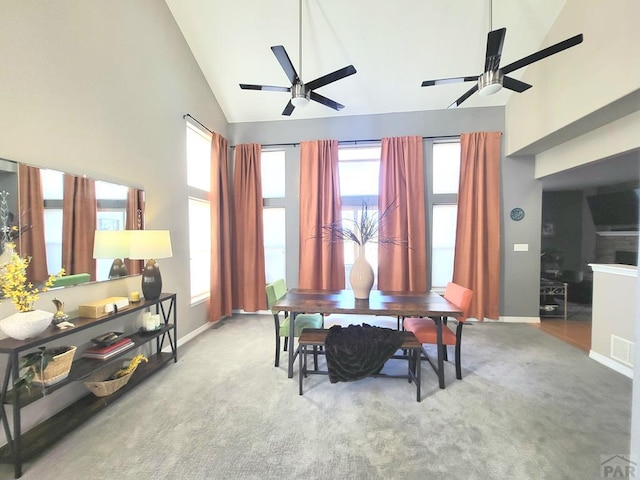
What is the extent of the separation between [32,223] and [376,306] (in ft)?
8.61

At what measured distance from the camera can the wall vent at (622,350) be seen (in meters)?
2.47

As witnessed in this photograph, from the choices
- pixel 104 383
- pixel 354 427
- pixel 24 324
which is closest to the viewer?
pixel 24 324

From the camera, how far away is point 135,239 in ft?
7.42

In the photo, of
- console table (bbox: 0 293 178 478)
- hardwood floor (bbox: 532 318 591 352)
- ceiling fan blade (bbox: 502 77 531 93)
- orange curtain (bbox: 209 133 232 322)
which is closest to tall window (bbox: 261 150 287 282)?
orange curtain (bbox: 209 133 232 322)

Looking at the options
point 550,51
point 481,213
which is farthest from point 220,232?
point 550,51

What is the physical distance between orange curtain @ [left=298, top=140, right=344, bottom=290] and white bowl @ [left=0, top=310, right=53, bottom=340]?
295 cm

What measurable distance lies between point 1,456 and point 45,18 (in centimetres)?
280

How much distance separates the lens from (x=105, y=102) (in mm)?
2236

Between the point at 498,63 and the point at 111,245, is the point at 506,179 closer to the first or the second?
the point at 498,63

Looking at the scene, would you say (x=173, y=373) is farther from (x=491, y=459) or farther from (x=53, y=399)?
(x=491, y=459)

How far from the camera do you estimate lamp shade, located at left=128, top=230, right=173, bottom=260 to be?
225cm

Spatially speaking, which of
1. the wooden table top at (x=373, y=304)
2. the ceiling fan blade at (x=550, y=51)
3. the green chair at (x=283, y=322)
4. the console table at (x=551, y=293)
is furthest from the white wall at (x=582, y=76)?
the green chair at (x=283, y=322)

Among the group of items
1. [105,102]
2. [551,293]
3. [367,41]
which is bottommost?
[551,293]

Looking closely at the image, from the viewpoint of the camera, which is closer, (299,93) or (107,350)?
(107,350)
